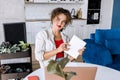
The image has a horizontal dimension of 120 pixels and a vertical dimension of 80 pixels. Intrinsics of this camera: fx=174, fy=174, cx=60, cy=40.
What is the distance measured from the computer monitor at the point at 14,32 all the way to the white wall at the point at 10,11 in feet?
6.25

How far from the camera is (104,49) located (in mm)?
2578

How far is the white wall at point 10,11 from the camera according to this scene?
4188 millimetres

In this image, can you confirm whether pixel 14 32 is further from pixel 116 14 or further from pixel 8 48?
pixel 116 14

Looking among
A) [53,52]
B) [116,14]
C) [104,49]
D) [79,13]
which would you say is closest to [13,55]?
[53,52]

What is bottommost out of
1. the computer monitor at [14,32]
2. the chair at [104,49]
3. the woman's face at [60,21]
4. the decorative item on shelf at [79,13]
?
the chair at [104,49]

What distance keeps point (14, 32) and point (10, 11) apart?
198cm

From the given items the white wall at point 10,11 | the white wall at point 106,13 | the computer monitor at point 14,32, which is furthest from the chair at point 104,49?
the white wall at point 10,11

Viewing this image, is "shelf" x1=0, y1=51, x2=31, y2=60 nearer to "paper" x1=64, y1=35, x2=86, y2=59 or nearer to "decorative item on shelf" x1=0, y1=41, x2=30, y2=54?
"decorative item on shelf" x1=0, y1=41, x2=30, y2=54

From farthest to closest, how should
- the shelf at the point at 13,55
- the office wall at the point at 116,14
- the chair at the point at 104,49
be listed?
the office wall at the point at 116,14 → the chair at the point at 104,49 → the shelf at the point at 13,55

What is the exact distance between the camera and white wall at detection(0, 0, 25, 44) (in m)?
4.19

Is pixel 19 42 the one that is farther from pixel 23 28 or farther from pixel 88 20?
pixel 88 20

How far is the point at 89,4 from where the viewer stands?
4609 mm

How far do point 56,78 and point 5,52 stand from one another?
1.30 meters

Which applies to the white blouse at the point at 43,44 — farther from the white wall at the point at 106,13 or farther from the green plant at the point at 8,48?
the white wall at the point at 106,13
